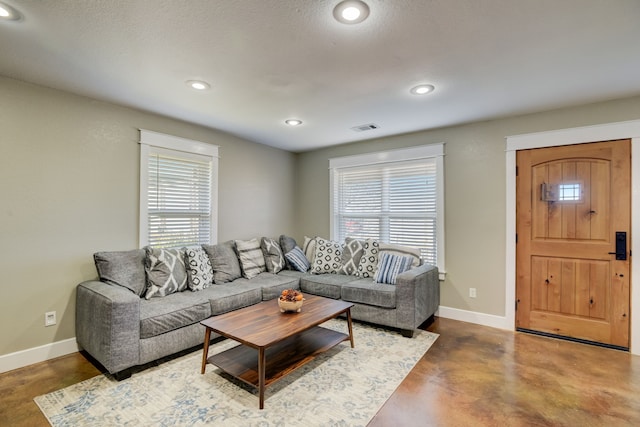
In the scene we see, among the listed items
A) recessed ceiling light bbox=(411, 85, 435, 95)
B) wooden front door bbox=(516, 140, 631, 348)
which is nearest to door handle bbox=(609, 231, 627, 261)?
wooden front door bbox=(516, 140, 631, 348)

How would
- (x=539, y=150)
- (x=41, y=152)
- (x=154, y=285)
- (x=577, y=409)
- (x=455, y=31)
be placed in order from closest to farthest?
1. (x=455, y=31)
2. (x=577, y=409)
3. (x=41, y=152)
4. (x=154, y=285)
5. (x=539, y=150)

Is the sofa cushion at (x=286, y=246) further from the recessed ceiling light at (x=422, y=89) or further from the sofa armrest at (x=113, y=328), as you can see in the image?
the recessed ceiling light at (x=422, y=89)

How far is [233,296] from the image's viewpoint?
10.3 ft

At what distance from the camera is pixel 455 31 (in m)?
1.88

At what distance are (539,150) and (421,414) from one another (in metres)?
3.01

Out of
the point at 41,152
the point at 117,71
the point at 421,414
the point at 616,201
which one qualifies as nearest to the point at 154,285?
the point at 41,152

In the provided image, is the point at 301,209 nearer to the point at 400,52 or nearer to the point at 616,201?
the point at 400,52

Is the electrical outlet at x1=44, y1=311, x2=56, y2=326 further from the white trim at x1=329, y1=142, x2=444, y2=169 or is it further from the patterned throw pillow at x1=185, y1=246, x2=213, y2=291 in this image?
the white trim at x1=329, y1=142, x2=444, y2=169

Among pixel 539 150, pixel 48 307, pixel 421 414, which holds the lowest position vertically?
pixel 421 414

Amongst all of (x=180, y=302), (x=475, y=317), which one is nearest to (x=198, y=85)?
(x=180, y=302)

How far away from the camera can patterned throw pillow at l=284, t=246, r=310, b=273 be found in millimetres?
4324

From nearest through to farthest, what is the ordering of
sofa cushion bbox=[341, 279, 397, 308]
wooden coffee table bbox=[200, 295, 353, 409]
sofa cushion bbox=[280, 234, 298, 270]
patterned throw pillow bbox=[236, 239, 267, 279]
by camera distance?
1. wooden coffee table bbox=[200, 295, 353, 409]
2. sofa cushion bbox=[341, 279, 397, 308]
3. patterned throw pillow bbox=[236, 239, 267, 279]
4. sofa cushion bbox=[280, 234, 298, 270]

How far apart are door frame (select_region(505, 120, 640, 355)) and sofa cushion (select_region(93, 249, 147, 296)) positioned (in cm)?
400

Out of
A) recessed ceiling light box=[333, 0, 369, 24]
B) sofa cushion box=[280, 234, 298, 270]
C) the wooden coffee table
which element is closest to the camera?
recessed ceiling light box=[333, 0, 369, 24]
